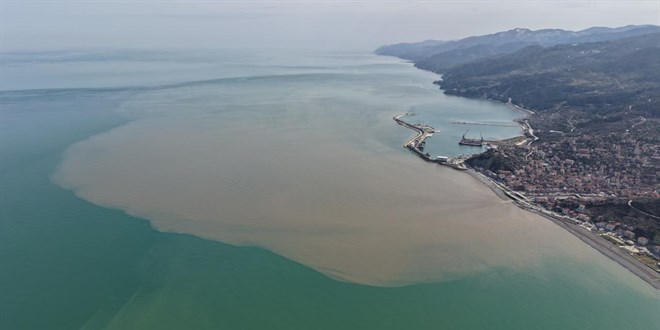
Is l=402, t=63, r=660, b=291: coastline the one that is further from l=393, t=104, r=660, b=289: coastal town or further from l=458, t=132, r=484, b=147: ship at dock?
l=458, t=132, r=484, b=147: ship at dock

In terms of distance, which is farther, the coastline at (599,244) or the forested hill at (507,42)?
the forested hill at (507,42)

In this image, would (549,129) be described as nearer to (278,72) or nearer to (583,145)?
(583,145)

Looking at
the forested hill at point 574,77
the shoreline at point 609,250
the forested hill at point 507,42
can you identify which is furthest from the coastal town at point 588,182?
the forested hill at point 507,42

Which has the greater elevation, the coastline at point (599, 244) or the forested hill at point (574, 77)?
the forested hill at point (574, 77)

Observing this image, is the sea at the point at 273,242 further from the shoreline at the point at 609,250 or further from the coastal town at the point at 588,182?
the coastal town at the point at 588,182

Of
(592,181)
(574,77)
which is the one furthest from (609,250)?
(574,77)

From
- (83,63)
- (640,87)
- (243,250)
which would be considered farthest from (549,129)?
(83,63)

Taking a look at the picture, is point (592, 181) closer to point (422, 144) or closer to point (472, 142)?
point (472, 142)

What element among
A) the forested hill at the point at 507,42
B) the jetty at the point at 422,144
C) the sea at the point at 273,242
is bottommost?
the sea at the point at 273,242
